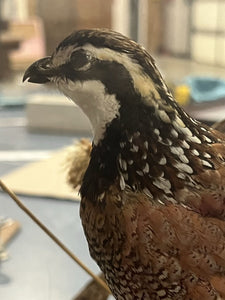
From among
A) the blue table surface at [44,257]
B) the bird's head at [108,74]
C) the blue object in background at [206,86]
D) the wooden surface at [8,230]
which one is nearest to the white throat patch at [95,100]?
the bird's head at [108,74]

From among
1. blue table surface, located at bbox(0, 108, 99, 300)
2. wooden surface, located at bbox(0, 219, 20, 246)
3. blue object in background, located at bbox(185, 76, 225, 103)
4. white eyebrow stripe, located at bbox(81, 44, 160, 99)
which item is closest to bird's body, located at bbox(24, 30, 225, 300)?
white eyebrow stripe, located at bbox(81, 44, 160, 99)

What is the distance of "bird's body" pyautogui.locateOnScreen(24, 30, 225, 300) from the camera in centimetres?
28

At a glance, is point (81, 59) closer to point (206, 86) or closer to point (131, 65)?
point (131, 65)

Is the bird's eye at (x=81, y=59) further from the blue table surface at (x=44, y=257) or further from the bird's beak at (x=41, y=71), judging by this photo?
the blue table surface at (x=44, y=257)

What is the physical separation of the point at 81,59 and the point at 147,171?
0.06 meters

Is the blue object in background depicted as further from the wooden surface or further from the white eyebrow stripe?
the white eyebrow stripe

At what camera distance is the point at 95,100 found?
283mm

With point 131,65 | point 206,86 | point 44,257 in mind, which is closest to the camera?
point 131,65

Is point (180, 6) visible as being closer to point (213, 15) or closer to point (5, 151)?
point (213, 15)

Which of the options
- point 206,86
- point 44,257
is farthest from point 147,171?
point 206,86

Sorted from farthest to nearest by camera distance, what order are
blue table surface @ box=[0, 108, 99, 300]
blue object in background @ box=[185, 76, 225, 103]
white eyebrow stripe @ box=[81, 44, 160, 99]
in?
blue object in background @ box=[185, 76, 225, 103] < blue table surface @ box=[0, 108, 99, 300] < white eyebrow stripe @ box=[81, 44, 160, 99]

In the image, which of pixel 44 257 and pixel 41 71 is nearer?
pixel 41 71

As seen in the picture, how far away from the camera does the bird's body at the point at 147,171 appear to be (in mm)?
279

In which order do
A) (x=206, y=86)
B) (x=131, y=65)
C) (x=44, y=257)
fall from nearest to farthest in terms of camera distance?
1. (x=131, y=65)
2. (x=44, y=257)
3. (x=206, y=86)
